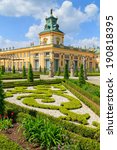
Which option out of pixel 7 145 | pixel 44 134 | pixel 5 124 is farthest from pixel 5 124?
pixel 44 134

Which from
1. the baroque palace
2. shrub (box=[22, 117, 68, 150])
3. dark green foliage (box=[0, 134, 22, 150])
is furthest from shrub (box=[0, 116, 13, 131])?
the baroque palace

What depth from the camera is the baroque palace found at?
154 feet

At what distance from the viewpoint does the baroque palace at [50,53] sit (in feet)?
154

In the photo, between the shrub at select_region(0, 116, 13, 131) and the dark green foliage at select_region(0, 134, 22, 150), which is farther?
the shrub at select_region(0, 116, 13, 131)

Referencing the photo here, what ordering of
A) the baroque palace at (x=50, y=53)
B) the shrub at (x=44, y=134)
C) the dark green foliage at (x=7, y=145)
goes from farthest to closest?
the baroque palace at (x=50, y=53) → the shrub at (x=44, y=134) → the dark green foliage at (x=7, y=145)

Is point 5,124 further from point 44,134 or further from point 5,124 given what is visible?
point 44,134

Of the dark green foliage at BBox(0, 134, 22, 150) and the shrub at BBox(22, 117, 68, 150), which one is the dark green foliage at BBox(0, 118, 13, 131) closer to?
the shrub at BBox(22, 117, 68, 150)

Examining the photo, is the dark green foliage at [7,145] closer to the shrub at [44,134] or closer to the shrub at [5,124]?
the shrub at [44,134]

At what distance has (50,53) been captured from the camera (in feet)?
152

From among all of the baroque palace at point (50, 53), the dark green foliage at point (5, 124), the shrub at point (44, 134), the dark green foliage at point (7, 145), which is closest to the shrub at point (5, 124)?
the dark green foliage at point (5, 124)

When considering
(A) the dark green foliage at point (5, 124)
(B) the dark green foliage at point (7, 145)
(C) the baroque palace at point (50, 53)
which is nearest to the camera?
(B) the dark green foliage at point (7, 145)

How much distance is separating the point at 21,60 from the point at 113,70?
171ft

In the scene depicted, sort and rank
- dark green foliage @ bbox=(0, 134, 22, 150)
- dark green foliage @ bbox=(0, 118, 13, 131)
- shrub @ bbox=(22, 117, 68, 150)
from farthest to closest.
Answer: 1. dark green foliage @ bbox=(0, 118, 13, 131)
2. shrub @ bbox=(22, 117, 68, 150)
3. dark green foliage @ bbox=(0, 134, 22, 150)

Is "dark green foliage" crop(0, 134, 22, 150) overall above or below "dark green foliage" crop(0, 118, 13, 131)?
below
